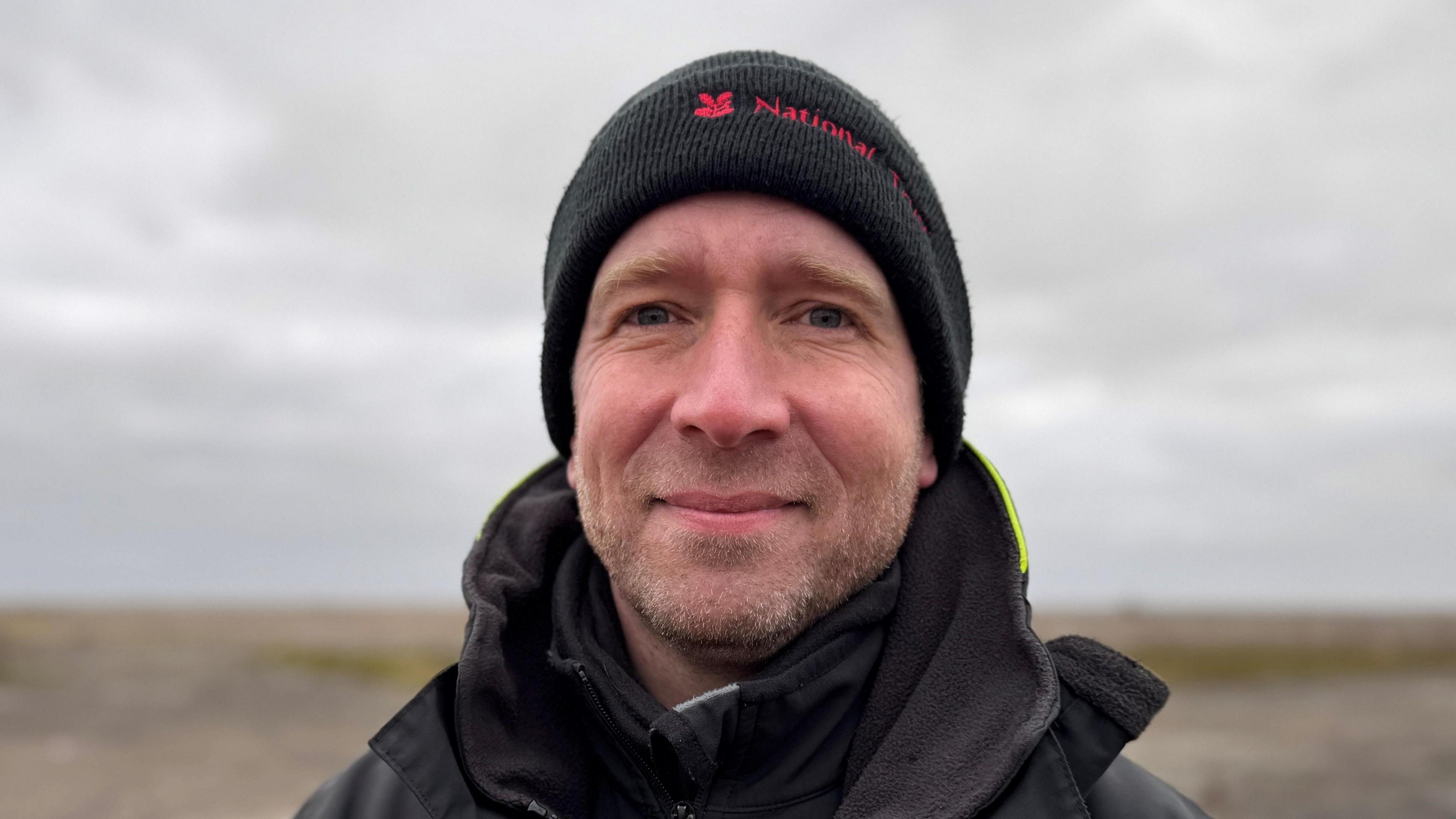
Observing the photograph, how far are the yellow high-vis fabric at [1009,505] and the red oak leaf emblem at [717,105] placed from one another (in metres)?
1.28

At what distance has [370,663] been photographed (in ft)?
101

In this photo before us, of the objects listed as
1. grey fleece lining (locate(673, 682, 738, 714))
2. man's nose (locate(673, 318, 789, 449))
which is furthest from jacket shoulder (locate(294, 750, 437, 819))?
man's nose (locate(673, 318, 789, 449))

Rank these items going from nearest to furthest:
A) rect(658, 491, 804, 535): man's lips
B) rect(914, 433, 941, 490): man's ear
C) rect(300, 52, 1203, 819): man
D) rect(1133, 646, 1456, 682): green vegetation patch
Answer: rect(300, 52, 1203, 819): man, rect(658, 491, 804, 535): man's lips, rect(914, 433, 941, 490): man's ear, rect(1133, 646, 1456, 682): green vegetation patch

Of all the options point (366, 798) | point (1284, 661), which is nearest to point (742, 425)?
point (366, 798)

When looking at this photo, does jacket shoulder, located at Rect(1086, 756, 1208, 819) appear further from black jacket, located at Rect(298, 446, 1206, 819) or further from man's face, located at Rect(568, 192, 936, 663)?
man's face, located at Rect(568, 192, 936, 663)

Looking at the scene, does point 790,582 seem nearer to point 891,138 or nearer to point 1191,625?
point 891,138

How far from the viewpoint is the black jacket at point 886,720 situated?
2217 mm

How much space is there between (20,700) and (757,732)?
27081 millimetres

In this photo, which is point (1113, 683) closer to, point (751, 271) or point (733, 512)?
point (733, 512)

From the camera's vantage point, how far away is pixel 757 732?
2.36 m

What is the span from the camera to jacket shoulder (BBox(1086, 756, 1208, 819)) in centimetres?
236

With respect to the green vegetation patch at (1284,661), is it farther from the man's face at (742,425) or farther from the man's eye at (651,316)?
the man's eye at (651,316)

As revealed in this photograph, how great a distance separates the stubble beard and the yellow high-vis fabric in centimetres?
36

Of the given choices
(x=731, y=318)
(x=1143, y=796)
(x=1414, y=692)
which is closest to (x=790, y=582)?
(x=731, y=318)
